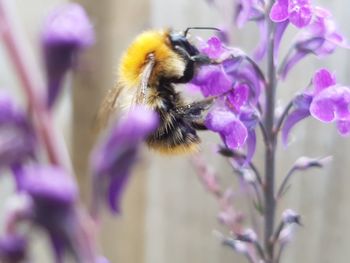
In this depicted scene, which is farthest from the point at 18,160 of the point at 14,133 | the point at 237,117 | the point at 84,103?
the point at 84,103

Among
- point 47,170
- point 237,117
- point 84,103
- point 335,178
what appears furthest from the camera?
point 84,103

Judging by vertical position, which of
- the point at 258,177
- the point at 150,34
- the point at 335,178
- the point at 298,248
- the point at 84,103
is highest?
the point at 150,34

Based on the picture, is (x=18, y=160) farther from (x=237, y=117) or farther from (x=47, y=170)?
(x=237, y=117)

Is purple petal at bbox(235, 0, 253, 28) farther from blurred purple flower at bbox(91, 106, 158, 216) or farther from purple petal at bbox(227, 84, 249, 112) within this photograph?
blurred purple flower at bbox(91, 106, 158, 216)

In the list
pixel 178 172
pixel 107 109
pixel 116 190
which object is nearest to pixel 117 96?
pixel 107 109

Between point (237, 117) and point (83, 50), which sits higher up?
point (83, 50)

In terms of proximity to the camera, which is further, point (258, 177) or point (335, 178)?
point (335, 178)

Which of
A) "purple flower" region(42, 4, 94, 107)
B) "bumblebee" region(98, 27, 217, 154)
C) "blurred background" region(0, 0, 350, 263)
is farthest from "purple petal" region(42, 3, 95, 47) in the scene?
"blurred background" region(0, 0, 350, 263)

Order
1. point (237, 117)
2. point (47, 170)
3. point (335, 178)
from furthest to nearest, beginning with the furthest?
point (335, 178) < point (237, 117) < point (47, 170)
